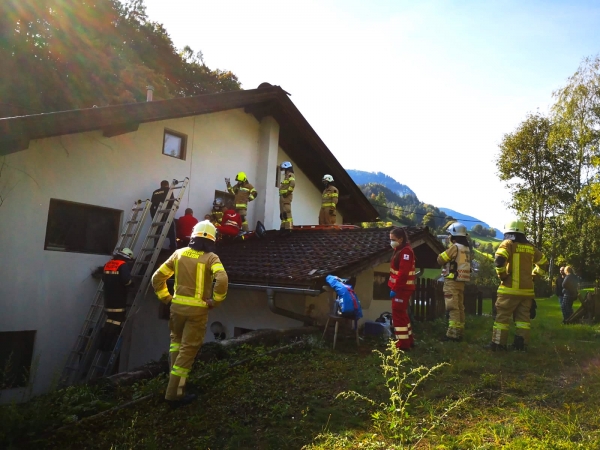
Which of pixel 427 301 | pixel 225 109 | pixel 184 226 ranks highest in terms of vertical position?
pixel 225 109

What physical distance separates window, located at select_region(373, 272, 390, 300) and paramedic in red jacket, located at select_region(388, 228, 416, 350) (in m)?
3.75

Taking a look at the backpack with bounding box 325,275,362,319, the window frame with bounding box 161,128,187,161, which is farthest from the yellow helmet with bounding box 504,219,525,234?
the window frame with bounding box 161,128,187,161

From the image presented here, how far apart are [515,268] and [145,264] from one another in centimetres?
730

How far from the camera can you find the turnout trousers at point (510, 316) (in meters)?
7.38

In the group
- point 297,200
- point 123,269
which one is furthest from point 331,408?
point 297,200

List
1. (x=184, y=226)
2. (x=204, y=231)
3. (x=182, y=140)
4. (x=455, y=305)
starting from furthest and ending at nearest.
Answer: (x=182, y=140) < (x=184, y=226) < (x=455, y=305) < (x=204, y=231)

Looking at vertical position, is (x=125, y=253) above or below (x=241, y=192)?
below

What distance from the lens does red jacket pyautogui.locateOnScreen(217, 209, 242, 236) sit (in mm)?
11461

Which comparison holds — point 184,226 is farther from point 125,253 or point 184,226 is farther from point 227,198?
point 227,198

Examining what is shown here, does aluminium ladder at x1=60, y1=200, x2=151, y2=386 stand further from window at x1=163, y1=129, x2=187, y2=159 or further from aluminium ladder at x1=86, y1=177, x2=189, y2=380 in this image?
window at x1=163, y1=129, x2=187, y2=159

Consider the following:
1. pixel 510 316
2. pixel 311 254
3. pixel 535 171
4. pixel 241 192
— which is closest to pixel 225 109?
pixel 241 192

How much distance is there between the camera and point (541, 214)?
29.7 m

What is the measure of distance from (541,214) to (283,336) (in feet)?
89.5

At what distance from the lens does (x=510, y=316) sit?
743 cm
